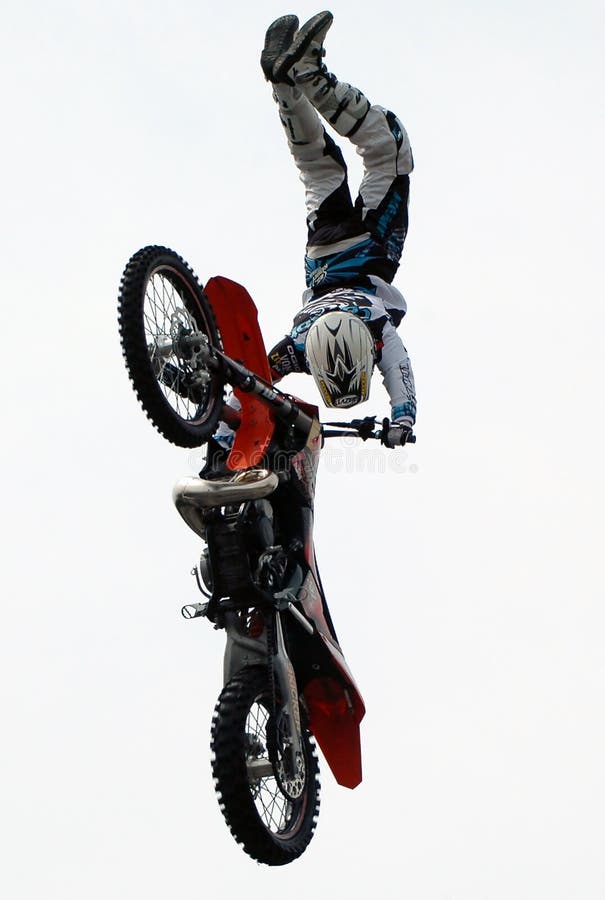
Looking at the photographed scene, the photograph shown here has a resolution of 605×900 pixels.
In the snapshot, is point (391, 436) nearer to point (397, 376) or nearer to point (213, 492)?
point (397, 376)

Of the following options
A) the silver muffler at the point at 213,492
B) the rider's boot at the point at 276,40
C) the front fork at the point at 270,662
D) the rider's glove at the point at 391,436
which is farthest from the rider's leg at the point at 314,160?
the front fork at the point at 270,662

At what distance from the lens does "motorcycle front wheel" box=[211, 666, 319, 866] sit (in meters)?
9.45

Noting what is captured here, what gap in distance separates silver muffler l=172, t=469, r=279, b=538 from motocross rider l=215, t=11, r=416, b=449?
2.14 ft

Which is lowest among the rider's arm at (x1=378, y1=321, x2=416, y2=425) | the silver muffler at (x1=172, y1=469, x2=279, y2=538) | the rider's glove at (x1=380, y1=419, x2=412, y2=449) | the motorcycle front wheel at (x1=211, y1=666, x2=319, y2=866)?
the motorcycle front wheel at (x1=211, y1=666, x2=319, y2=866)

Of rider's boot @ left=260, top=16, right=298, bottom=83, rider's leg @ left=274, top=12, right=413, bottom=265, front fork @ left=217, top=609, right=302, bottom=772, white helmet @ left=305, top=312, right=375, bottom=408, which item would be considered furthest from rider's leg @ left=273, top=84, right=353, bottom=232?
front fork @ left=217, top=609, right=302, bottom=772

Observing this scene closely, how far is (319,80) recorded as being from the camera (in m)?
11.3

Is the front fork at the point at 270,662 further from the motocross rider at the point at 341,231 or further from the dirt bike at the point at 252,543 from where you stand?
the motocross rider at the point at 341,231

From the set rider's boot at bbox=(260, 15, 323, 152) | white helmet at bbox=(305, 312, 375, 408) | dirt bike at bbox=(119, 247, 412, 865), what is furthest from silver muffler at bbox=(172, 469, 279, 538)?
rider's boot at bbox=(260, 15, 323, 152)

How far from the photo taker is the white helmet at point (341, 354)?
35.4 feet

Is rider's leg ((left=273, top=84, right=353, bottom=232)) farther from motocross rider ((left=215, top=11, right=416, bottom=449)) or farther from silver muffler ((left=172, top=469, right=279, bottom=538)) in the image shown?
silver muffler ((left=172, top=469, right=279, bottom=538))

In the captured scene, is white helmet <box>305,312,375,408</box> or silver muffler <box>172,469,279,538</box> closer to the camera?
silver muffler <box>172,469,279,538</box>

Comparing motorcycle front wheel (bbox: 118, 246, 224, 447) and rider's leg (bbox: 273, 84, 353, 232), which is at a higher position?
rider's leg (bbox: 273, 84, 353, 232)

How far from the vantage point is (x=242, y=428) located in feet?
34.4

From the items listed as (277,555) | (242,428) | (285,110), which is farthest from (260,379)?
(285,110)
